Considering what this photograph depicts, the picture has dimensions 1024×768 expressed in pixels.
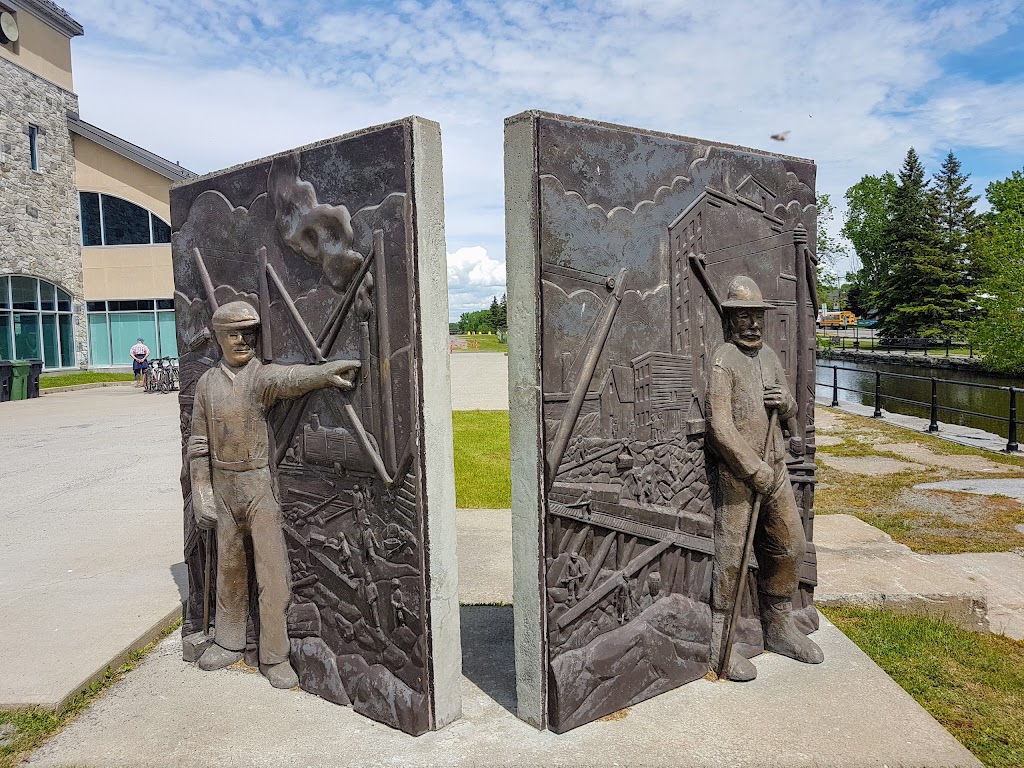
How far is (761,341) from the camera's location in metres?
4.26

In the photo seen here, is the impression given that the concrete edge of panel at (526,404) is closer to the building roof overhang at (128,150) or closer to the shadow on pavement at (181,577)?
the shadow on pavement at (181,577)

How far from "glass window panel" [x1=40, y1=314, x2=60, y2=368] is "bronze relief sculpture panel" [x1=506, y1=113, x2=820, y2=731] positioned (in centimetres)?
3110

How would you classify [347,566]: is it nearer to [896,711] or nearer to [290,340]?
[290,340]

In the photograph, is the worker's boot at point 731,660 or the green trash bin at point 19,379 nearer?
the worker's boot at point 731,660

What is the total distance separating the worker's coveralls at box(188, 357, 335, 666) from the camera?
412 cm

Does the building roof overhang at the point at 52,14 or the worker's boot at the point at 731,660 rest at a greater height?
the building roof overhang at the point at 52,14

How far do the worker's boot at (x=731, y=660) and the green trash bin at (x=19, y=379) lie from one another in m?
22.7

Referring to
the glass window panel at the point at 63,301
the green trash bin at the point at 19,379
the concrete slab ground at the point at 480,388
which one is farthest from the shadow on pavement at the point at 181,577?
the glass window panel at the point at 63,301

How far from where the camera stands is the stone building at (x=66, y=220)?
26.5m

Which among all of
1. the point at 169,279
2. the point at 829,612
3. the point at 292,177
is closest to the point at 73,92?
the point at 169,279

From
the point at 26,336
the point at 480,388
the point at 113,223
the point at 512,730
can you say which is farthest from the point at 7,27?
the point at 512,730

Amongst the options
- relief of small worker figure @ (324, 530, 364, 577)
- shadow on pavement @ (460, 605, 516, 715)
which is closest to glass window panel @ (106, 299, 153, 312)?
shadow on pavement @ (460, 605, 516, 715)

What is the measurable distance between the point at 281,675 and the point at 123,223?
98.7 ft

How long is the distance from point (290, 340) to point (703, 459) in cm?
240
